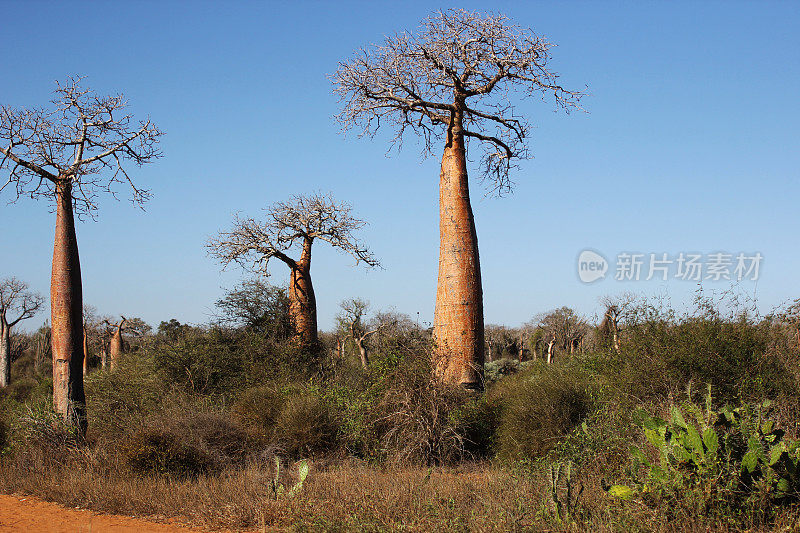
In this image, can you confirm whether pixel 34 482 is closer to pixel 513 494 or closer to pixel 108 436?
pixel 108 436

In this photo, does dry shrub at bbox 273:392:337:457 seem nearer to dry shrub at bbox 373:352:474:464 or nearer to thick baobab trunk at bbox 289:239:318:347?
dry shrub at bbox 373:352:474:464

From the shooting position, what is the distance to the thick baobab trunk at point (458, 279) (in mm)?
9320

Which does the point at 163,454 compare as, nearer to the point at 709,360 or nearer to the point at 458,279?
the point at 458,279

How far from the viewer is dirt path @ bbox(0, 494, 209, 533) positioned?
542 cm

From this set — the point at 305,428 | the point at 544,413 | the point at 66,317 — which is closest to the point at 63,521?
the point at 305,428

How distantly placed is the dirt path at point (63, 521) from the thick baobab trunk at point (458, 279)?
14.9 feet

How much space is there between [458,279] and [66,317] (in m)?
5.53

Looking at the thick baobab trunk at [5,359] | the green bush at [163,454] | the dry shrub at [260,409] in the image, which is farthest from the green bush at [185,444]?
the thick baobab trunk at [5,359]

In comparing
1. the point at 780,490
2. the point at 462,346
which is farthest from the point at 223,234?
the point at 780,490

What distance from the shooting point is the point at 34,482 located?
7.03m

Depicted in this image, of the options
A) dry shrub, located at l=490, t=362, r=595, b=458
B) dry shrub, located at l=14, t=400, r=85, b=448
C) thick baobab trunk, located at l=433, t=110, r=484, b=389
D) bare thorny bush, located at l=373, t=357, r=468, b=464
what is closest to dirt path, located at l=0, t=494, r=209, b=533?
dry shrub, located at l=14, t=400, r=85, b=448

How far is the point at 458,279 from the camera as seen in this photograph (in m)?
9.84

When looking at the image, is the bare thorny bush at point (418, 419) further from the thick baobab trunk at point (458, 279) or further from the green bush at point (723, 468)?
the green bush at point (723, 468)

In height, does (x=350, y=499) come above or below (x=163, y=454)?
below
